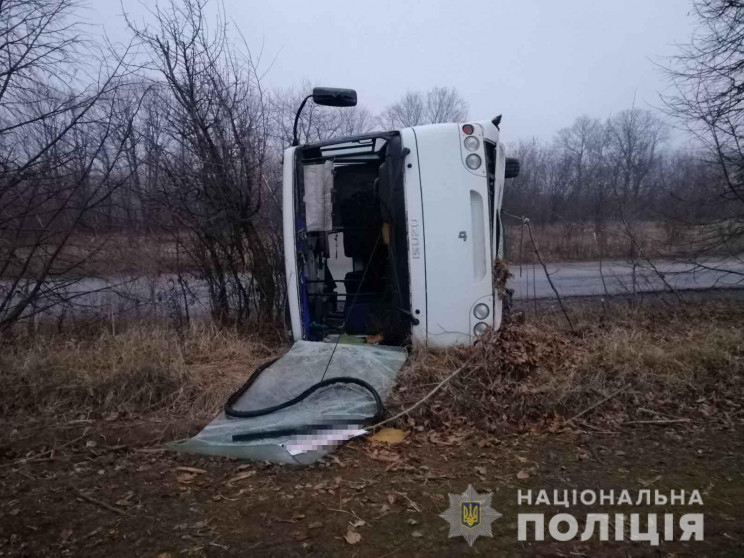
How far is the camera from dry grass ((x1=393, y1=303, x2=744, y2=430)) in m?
3.98

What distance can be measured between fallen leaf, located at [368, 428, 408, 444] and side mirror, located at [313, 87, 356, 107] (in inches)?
145

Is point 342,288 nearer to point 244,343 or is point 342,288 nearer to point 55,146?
point 244,343

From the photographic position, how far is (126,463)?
3.44 meters

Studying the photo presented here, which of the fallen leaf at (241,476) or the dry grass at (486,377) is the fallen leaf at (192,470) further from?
the dry grass at (486,377)

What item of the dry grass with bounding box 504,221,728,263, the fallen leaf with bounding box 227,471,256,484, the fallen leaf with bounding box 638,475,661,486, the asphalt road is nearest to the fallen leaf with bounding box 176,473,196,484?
the fallen leaf with bounding box 227,471,256,484

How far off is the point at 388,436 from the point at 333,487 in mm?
756

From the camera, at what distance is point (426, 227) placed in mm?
4797

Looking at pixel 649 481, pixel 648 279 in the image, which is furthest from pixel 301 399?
pixel 648 279

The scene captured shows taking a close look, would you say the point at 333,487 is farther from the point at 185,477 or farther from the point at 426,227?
the point at 426,227

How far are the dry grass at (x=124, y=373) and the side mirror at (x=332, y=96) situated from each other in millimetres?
2918

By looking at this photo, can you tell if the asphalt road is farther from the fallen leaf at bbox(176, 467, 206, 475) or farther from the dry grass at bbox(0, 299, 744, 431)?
the fallen leaf at bbox(176, 467, 206, 475)

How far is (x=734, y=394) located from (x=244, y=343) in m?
4.93

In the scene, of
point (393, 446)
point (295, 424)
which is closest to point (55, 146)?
point (295, 424)

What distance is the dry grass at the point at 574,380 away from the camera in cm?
398
